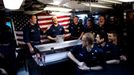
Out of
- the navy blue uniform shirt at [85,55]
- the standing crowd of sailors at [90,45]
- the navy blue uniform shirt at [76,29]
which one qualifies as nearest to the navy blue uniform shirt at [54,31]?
the standing crowd of sailors at [90,45]

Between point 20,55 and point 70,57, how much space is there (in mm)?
2068

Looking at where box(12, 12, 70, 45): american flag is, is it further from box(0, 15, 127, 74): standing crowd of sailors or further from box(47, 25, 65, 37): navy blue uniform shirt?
box(0, 15, 127, 74): standing crowd of sailors

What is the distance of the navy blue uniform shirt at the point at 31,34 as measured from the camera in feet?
16.2

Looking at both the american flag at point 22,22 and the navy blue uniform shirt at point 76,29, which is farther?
the american flag at point 22,22

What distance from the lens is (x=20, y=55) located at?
514 cm

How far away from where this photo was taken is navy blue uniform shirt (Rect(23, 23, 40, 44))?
494 centimetres

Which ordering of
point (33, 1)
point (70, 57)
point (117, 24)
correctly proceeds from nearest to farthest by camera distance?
point (70, 57) → point (33, 1) → point (117, 24)

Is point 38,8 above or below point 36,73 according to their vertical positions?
above

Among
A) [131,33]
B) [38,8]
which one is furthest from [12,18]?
[131,33]

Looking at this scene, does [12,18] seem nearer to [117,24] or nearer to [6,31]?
[6,31]

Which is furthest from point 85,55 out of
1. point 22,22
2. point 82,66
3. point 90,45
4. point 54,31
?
point 22,22

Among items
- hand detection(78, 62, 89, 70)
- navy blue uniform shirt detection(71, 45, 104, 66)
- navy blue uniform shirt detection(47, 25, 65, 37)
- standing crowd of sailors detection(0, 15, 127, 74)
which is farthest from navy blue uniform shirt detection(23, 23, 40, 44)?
hand detection(78, 62, 89, 70)

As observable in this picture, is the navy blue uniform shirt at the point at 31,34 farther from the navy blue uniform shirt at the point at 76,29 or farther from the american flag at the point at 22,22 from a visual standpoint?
the navy blue uniform shirt at the point at 76,29

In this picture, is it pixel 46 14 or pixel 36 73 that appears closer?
pixel 36 73
